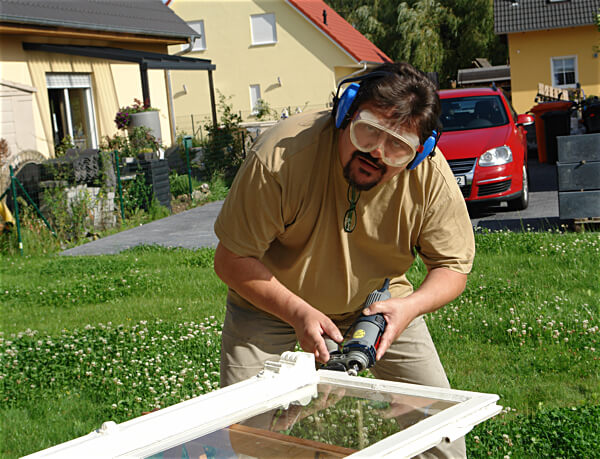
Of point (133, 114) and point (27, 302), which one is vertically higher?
point (133, 114)

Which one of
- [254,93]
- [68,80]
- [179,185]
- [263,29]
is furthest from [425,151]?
[254,93]

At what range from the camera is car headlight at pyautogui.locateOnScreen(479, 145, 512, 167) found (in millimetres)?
12172

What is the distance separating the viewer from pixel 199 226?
13477 millimetres

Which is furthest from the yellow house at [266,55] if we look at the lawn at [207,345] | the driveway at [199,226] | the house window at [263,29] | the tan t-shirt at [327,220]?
the tan t-shirt at [327,220]

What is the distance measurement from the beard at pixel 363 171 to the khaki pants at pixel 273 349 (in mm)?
735

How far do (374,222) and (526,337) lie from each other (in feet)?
10.3

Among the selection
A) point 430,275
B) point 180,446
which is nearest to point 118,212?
point 430,275

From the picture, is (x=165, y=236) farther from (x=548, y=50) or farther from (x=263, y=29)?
(x=548, y=50)

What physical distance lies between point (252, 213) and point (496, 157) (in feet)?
32.1

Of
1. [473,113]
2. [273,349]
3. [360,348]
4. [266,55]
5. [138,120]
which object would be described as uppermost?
[266,55]

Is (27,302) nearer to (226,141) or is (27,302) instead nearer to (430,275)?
(430,275)

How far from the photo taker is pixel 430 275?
137 inches

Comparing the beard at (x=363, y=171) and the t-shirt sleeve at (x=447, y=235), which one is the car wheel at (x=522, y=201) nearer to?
the t-shirt sleeve at (x=447, y=235)

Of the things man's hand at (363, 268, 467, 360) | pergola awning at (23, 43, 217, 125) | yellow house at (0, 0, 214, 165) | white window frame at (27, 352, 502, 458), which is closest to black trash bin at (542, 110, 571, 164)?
yellow house at (0, 0, 214, 165)
